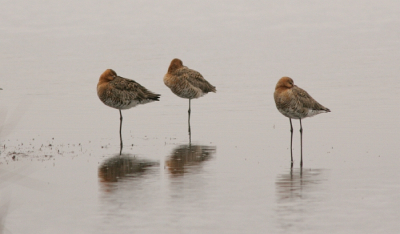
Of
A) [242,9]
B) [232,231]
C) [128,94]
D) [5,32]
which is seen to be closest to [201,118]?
[128,94]

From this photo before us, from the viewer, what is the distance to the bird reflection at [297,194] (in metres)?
10.6

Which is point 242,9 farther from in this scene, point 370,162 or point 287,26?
point 370,162

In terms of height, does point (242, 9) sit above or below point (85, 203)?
above

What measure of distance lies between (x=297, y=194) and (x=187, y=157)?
4134mm

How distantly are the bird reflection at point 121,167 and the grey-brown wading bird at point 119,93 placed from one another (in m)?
3.67

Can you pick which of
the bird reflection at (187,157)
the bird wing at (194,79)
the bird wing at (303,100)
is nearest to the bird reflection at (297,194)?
the bird reflection at (187,157)

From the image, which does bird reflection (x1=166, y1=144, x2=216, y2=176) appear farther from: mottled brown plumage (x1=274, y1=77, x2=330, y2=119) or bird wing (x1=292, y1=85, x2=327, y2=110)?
bird wing (x1=292, y1=85, x2=327, y2=110)

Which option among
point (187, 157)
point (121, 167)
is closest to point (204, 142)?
point (187, 157)

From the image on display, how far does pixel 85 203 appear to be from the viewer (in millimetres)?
11641

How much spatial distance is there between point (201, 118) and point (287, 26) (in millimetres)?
34508

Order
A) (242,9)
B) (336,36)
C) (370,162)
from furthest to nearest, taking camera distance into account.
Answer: (242,9) < (336,36) < (370,162)

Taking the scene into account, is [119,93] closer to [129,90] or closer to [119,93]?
[119,93]

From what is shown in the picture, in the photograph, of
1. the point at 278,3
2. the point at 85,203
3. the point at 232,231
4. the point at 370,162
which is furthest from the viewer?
the point at 278,3

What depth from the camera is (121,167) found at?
1450 cm
